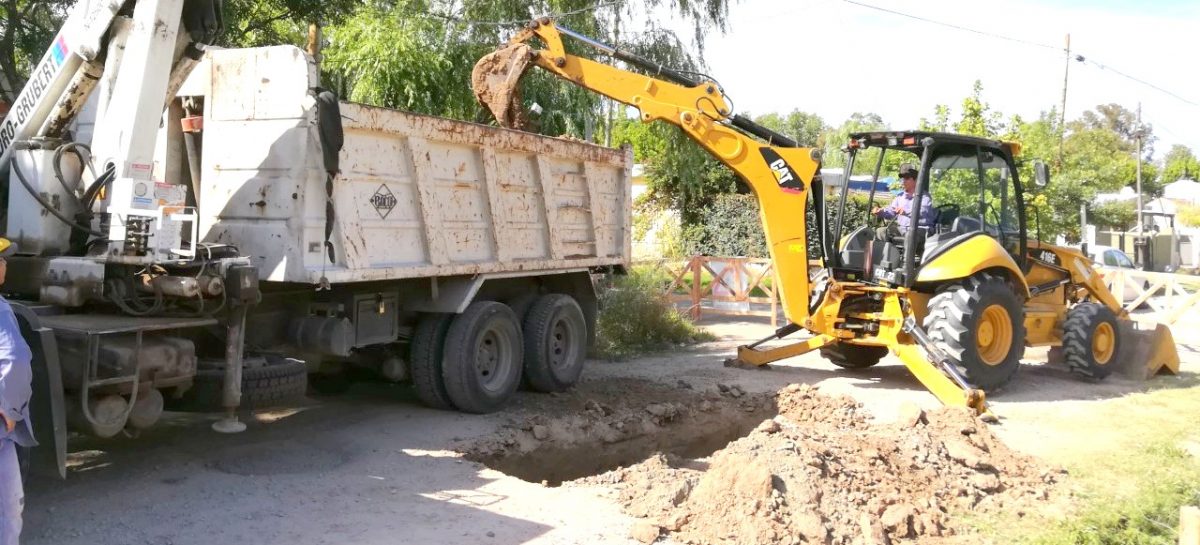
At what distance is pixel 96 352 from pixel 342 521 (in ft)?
5.16

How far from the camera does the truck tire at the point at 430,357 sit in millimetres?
8719

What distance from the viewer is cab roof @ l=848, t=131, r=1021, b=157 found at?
10.3 metres

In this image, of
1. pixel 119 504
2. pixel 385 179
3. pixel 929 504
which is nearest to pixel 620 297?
pixel 385 179

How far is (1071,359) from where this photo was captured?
1135 centimetres

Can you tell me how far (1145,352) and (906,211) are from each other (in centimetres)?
362

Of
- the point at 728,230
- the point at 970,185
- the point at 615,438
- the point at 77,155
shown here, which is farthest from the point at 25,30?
the point at 728,230

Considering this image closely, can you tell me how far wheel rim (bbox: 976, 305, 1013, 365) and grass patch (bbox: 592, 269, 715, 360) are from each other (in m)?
4.23

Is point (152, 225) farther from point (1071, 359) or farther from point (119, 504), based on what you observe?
point (1071, 359)

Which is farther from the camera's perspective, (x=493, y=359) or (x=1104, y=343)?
(x=1104, y=343)

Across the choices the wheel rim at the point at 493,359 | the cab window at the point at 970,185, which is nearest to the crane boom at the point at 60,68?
the wheel rim at the point at 493,359

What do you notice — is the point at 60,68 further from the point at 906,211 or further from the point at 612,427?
the point at 906,211

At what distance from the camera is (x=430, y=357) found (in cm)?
872

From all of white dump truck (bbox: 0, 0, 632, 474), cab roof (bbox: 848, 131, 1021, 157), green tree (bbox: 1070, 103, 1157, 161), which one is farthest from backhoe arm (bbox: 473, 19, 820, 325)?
green tree (bbox: 1070, 103, 1157, 161)

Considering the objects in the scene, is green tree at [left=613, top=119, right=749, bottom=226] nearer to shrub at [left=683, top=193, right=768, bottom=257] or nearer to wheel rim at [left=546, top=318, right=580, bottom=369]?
shrub at [left=683, top=193, right=768, bottom=257]
